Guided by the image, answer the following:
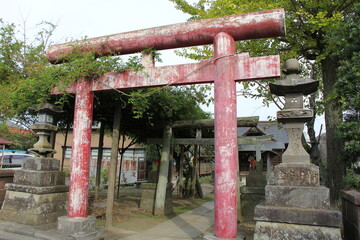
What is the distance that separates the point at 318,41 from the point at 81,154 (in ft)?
24.4

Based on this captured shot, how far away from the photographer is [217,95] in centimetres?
473

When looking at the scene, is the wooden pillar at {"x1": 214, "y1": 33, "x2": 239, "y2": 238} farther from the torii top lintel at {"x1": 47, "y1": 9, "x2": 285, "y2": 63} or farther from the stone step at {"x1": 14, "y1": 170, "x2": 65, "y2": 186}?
the stone step at {"x1": 14, "y1": 170, "x2": 65, "y2": 186}

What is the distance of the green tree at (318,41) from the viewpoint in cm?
721

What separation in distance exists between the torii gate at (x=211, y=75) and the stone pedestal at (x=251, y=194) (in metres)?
4.65

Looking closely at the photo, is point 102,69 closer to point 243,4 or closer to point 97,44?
point 97,44

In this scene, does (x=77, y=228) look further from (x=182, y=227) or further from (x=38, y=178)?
(x=182, y=227)

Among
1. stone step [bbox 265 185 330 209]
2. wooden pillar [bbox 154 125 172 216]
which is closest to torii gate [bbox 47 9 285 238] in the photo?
stone step [bbox 265 185 330 209]

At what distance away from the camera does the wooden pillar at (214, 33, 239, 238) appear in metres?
4.38

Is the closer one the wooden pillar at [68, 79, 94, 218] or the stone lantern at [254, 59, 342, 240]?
the stone lantern at [254, 59, 342, 240]

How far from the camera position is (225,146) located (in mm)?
4531

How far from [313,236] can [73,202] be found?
4.54 meters

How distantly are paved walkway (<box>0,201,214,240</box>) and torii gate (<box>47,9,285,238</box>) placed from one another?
751 mm

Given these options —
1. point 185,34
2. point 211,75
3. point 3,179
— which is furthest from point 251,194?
point 3,179

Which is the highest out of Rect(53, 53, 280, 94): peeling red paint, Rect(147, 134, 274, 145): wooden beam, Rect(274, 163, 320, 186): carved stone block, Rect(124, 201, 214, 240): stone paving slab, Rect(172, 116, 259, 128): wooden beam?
Rect(53, 53, 280, 94): peeling red paint
